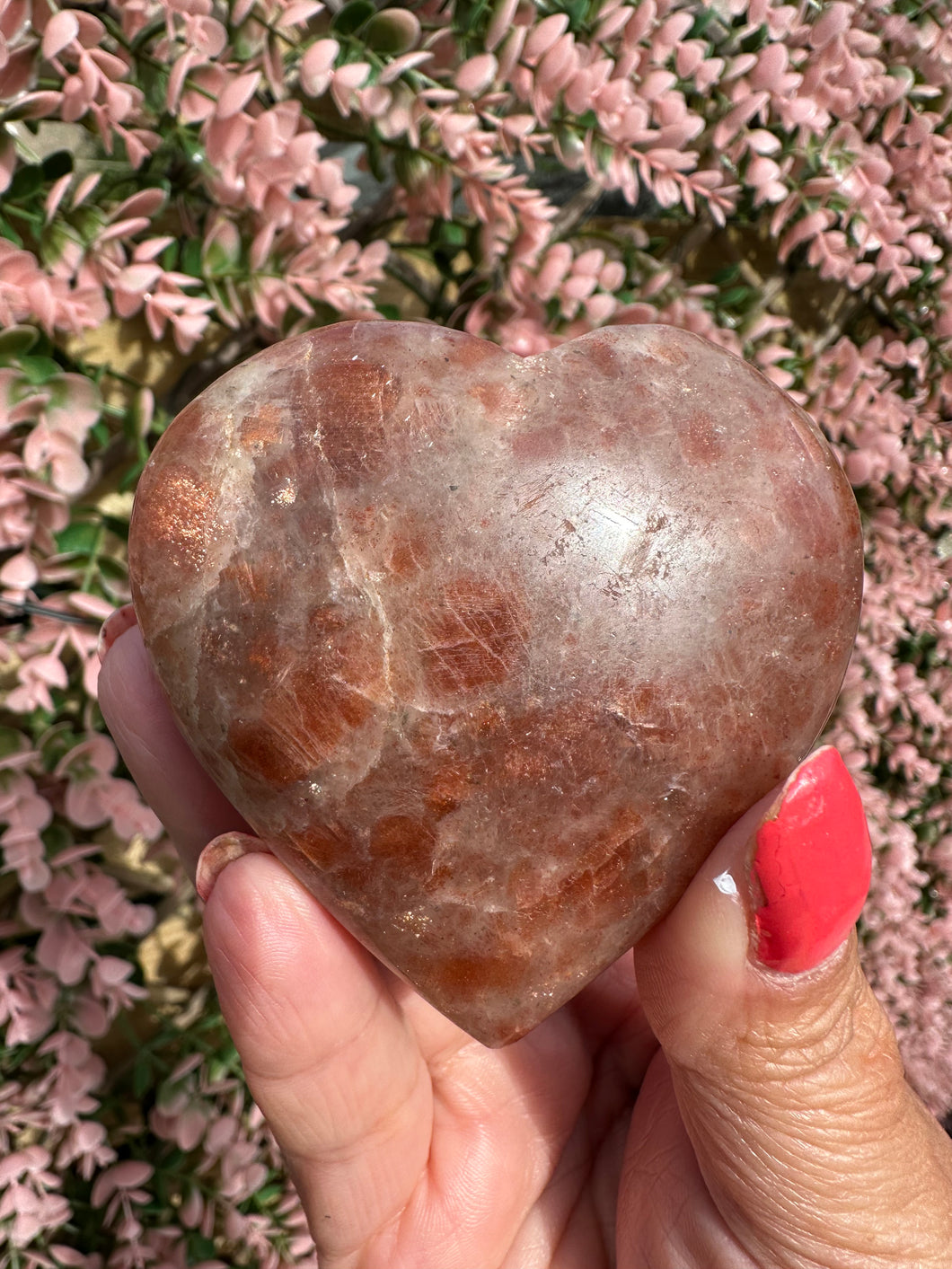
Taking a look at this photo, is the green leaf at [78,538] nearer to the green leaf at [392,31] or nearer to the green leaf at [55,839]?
the green leaf at [55,839]

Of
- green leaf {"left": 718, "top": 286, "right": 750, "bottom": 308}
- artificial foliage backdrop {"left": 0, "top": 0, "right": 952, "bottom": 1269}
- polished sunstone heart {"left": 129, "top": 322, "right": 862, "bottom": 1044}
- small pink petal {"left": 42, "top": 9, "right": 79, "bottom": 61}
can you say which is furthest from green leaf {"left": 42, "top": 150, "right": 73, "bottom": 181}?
green leaf {"left": 718, "top": 286, "right": 750, "bottom": 308}

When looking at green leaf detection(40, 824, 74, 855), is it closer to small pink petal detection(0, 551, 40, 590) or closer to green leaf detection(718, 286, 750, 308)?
→ small pink petal detection(0, 551, 40, 590)

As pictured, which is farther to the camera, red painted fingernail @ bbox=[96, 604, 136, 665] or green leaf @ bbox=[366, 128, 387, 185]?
green leaf @ bbox=[366, 128, 387, 185]

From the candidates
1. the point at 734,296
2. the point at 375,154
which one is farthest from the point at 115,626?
the point at 734,296

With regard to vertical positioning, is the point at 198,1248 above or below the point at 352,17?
below

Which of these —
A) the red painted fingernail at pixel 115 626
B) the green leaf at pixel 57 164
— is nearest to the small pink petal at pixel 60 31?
the green leaf at pixel 57 164

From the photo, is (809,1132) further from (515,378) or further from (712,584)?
(515,378)

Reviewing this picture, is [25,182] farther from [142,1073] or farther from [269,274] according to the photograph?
[142,1073]
